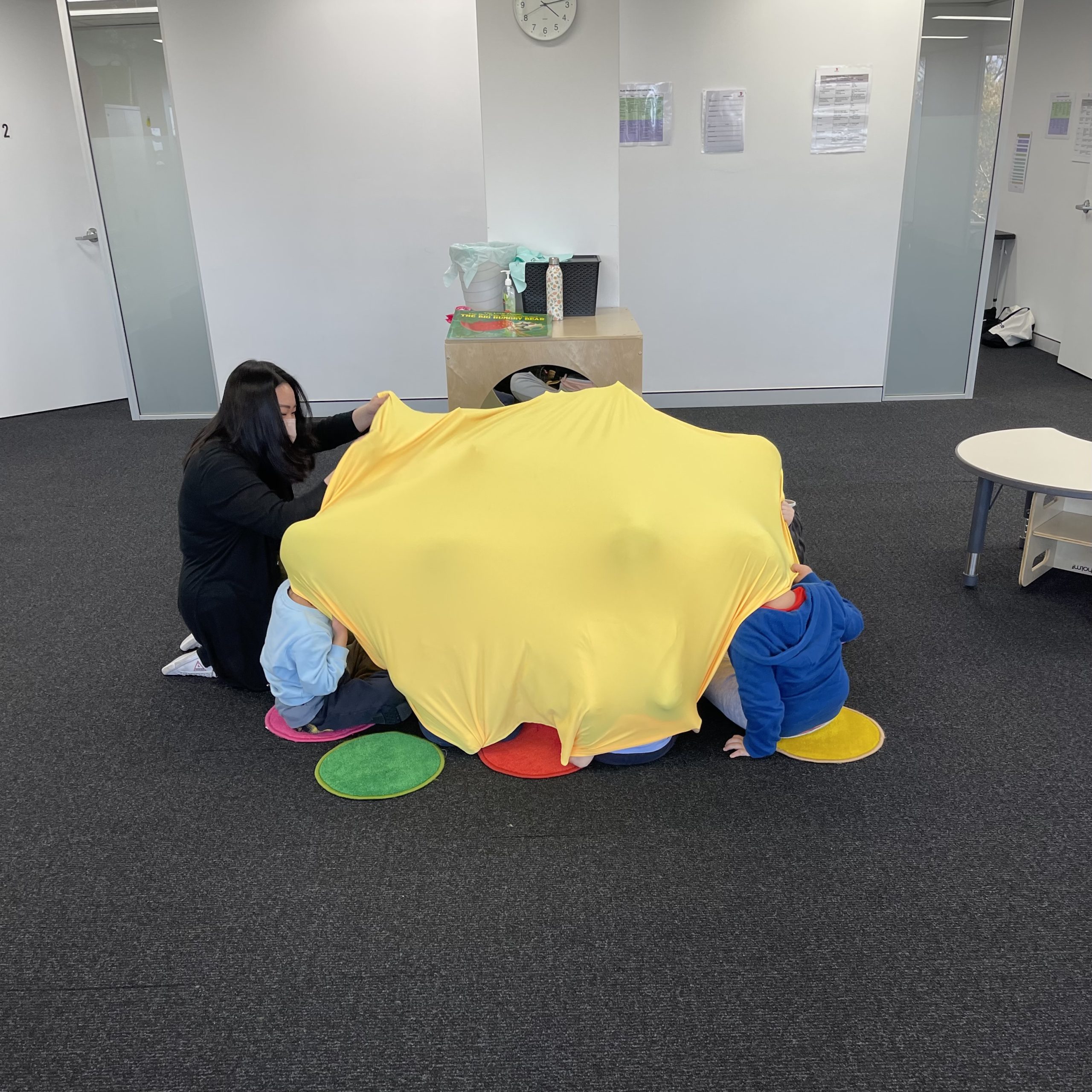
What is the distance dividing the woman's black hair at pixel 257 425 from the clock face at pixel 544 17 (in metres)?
2.09

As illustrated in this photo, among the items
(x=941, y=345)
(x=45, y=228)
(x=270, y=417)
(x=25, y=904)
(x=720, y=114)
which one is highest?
(x=720, y=114)

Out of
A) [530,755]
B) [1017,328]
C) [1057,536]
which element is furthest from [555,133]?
[1017,328]

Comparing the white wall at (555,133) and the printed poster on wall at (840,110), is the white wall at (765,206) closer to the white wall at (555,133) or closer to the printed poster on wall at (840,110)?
the printed poster on wall at (840,110)

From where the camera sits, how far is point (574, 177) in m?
4.01

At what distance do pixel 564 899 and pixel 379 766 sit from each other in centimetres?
64

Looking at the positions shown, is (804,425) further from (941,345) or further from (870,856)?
(870,856)

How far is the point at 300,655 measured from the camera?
7.73ft

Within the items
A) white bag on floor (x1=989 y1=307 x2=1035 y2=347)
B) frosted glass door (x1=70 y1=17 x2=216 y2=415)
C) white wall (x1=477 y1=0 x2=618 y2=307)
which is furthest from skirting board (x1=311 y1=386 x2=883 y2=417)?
white bag on floor (x1=989 y1=307 x2=1035 y2=347)

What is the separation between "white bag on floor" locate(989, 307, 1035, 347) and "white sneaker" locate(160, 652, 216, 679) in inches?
229

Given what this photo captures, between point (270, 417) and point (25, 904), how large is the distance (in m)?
1.24

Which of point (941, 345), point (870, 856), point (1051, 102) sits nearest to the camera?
point (870, 856)

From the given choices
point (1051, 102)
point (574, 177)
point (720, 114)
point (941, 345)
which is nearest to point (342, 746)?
point (574, 177)

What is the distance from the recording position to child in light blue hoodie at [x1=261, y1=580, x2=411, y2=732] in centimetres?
237

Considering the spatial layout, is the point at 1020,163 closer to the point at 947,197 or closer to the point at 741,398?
the point at 947,197
